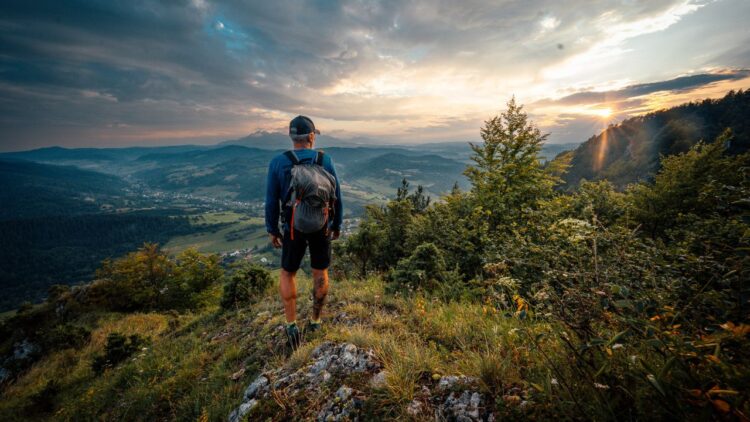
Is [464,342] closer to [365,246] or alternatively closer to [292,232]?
[292,232]

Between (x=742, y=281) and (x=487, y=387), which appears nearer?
(x=742, y=281)

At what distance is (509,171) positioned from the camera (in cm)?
1293

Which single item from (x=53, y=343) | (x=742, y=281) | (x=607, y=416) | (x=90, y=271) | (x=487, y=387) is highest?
(x=742, y=281)

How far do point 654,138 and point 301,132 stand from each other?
428 ft

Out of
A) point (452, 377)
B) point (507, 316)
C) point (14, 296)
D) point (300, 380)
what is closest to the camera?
point (452, 377)

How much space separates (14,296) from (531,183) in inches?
6161

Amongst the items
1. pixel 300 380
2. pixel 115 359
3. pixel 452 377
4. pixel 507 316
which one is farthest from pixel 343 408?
pixel 115 359

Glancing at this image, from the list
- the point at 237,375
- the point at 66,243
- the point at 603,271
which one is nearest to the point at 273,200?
the point at 237,375

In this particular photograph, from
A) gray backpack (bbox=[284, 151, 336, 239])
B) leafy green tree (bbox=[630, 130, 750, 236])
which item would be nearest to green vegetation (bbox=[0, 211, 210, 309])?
gray backpack (bbox=[284, 151, 336, 239])

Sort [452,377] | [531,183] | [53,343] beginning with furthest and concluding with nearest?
[531,183], [53,343], [452,377]

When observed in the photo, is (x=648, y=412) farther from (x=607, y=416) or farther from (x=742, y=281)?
(x=742, y=281)

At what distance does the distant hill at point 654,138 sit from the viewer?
74188mm

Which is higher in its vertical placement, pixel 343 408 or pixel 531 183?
pixel 531 183

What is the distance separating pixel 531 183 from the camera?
12219mm
